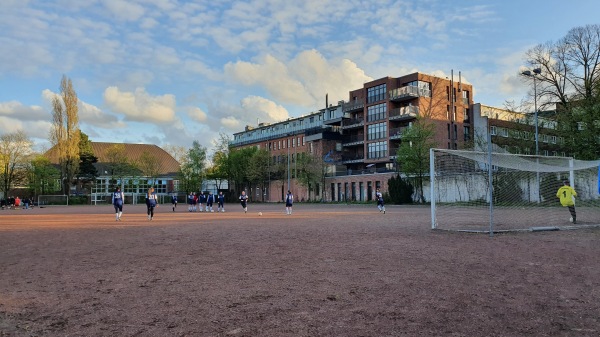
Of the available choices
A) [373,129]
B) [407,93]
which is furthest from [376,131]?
[407,93]

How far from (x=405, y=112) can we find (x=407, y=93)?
274cm

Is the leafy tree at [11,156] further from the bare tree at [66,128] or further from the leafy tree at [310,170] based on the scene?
the leafy tree at [310,170]

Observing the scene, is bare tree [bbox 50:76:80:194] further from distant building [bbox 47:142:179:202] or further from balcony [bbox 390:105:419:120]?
balcony [bbox 390:105:419:120]

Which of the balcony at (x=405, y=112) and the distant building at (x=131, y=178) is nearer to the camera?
the balcony at (x=405, y=112)

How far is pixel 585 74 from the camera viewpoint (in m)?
38.8

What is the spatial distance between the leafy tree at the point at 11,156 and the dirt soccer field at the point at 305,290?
70071 mm

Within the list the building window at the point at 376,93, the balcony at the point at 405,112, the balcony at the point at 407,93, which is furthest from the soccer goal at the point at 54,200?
the balcony at the point at 407,93

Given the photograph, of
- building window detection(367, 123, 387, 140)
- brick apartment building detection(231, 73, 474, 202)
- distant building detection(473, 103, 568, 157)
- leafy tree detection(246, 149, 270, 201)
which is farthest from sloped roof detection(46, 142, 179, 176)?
distant building detection(473, 103, 568, 157)

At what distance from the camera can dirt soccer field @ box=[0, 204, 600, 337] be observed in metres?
5.20

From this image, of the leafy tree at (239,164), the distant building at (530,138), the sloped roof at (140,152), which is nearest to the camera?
the distant building at (530,138)

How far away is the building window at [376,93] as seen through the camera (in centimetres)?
6931

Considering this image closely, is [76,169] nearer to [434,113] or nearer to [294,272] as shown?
[434,113]

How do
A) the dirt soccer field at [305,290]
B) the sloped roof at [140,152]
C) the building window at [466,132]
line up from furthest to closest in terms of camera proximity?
the sloped roof at [140,152] → the building window at [466,132] → the dirt soccer field at [305,290]

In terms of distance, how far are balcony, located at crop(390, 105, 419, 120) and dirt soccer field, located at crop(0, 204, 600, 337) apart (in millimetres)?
53698
